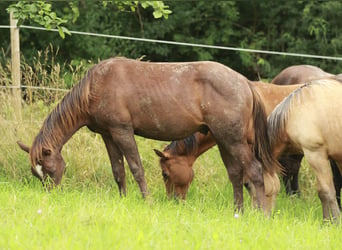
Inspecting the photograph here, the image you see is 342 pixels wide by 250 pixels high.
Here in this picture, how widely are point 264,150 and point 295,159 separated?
5.08 feet

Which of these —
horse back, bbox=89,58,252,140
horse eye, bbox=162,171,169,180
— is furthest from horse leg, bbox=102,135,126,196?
horse eye, bbox=162,171,169,180

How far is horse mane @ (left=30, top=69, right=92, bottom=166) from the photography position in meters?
7.38

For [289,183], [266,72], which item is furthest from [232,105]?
[266,72]

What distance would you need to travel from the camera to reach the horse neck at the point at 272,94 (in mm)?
8578

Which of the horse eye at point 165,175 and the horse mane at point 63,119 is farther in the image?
the horse eye at point 165,175

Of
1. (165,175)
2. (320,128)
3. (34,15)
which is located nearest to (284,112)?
(320,128)

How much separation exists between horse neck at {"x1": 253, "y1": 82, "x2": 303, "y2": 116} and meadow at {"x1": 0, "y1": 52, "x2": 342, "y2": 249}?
1102mm

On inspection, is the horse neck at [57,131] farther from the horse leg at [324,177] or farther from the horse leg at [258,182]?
the horse leg at [324,177]

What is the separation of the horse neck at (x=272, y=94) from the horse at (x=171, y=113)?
4.02ft

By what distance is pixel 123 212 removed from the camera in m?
5.88

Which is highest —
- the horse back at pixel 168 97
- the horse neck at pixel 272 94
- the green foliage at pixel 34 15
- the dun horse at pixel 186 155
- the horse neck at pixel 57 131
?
the green foliage at pixel 34 15

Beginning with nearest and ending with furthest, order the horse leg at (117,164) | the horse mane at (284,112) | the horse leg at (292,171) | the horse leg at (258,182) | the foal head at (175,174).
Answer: the horse mane at (284,112) → the horse leg at (258,182) → the horse leg at (117,164) → the foal head at (175,174) → the horse leg at (292,171)

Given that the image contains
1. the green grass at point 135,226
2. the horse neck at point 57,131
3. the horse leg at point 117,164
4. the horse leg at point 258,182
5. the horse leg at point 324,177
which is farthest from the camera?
the horse leg at point 117,164

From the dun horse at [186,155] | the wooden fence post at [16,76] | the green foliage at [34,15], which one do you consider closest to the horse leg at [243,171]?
the dun horse at [186,155]
